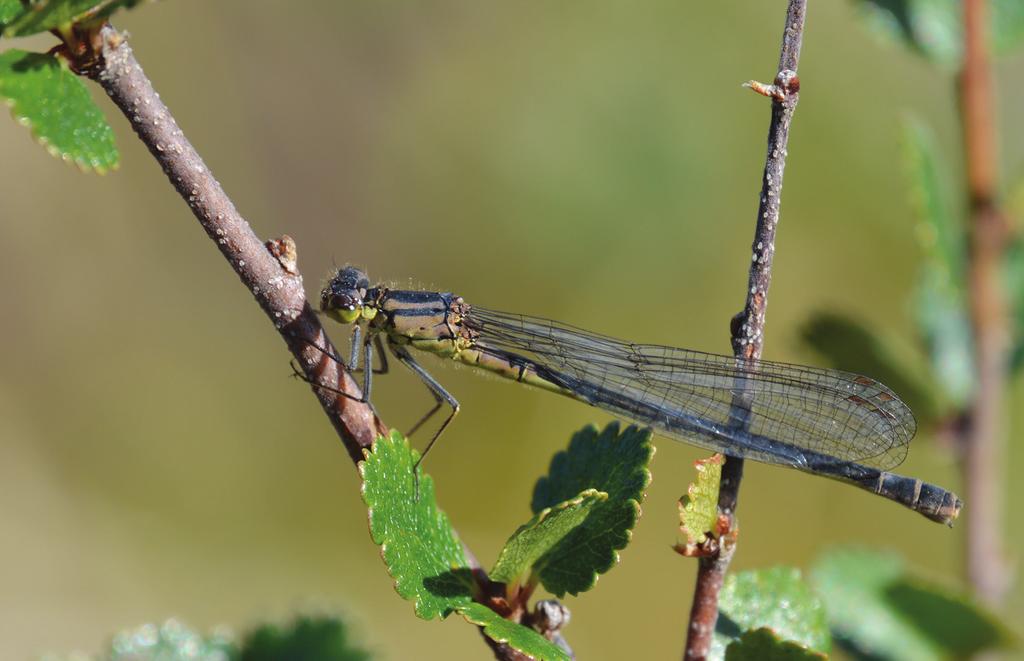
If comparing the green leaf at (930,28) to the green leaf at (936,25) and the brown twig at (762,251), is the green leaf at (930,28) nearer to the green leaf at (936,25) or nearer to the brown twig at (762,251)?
the green leaf at (936,25)

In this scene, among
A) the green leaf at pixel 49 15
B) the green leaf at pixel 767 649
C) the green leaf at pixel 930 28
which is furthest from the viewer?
the green leaf at pixel 930 28

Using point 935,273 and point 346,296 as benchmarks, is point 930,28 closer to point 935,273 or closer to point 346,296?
point 935,273

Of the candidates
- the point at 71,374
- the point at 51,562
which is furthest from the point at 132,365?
the point at 51,562

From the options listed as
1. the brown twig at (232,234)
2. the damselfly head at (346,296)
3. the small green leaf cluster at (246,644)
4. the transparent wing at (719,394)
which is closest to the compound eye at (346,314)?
the damselfly head at (346,296)

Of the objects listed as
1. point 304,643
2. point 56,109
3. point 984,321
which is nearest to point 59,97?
point 56,109

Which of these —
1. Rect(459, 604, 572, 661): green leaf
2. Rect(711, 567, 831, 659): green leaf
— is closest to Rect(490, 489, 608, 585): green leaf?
Rect(459, 604, 572, 661): green leaf

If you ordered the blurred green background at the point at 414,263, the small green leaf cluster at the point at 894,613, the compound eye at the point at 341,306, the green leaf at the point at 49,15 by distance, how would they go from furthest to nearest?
the blurred green background at the point at 414,263 < the compound eye at the point at 341,306 < the small green leaf cluster at the point at 894,613 < the green leaf at the point at 49,15

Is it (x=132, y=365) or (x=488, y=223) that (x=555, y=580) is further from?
(x=132, y=365)
